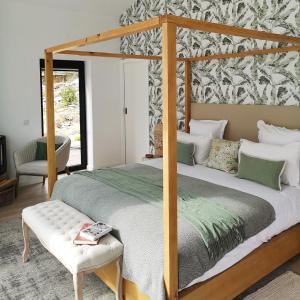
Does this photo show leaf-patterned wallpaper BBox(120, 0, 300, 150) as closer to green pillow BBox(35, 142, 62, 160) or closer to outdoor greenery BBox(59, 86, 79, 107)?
outdoor greenery BBox(59, 86, 79, 107)

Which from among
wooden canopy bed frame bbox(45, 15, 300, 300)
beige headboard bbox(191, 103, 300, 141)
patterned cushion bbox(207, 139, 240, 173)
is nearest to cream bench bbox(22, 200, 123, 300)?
wooden canopy bed frame bbox(45, 15, 300, 300)

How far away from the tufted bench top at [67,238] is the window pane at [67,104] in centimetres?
315

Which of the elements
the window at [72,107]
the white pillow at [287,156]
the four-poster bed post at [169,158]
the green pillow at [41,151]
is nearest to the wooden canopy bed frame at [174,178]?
the four-poster bed post at [169,158]

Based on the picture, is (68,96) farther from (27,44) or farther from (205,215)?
(205,215)

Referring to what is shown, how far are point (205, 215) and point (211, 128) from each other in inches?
75.5

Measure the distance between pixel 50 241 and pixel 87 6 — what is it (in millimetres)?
4123

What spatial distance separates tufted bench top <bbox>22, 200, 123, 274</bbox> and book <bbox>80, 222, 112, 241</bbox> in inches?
1.8

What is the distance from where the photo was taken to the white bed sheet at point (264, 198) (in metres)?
2.30

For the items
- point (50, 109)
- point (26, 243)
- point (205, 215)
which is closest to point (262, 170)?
point (205, 215)

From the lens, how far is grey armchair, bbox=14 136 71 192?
15.2ft

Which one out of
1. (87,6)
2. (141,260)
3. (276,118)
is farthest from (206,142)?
(87,6)

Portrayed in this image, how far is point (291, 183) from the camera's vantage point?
3025 mm

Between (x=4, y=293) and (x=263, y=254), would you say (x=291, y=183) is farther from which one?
(x=4, y=293)

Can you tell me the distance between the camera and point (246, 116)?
12.9 ft
